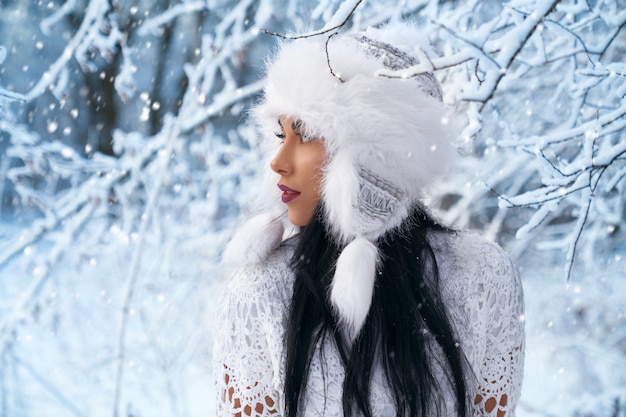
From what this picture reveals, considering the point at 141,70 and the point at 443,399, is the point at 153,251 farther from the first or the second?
the point at 443,399

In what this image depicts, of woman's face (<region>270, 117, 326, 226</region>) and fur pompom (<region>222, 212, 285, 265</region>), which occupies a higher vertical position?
woman's face (<region>270, 117, 326, 226</region>)

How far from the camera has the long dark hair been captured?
4.55 feet

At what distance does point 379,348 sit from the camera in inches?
56.1

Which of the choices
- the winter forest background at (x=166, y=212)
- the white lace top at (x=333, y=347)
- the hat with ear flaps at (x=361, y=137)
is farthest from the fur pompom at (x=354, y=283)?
the winter forest background at (x=166, y=212)

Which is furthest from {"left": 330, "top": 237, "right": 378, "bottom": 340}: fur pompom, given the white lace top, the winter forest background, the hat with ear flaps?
the winter forest background

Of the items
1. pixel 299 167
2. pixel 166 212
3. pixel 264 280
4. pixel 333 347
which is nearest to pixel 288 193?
pixel 299 167

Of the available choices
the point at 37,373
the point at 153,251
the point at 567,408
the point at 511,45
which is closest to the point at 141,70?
the point at 153,251

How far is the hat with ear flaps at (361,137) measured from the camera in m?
1.39

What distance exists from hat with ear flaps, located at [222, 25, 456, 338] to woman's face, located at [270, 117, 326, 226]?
0.03 m

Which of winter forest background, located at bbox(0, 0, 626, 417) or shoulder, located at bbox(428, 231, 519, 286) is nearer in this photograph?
shoulder, located at bbox(428, 231, 519, 286)

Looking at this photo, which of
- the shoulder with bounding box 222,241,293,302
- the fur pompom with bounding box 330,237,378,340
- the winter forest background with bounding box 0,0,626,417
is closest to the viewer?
the fur pompom with bounding box 330,237,378,340

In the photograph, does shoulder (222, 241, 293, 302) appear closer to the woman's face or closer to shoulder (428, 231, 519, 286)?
the woman's face

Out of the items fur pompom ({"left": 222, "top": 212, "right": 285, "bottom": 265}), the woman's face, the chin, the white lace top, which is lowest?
the white lace top

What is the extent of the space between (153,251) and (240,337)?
3.06 m
